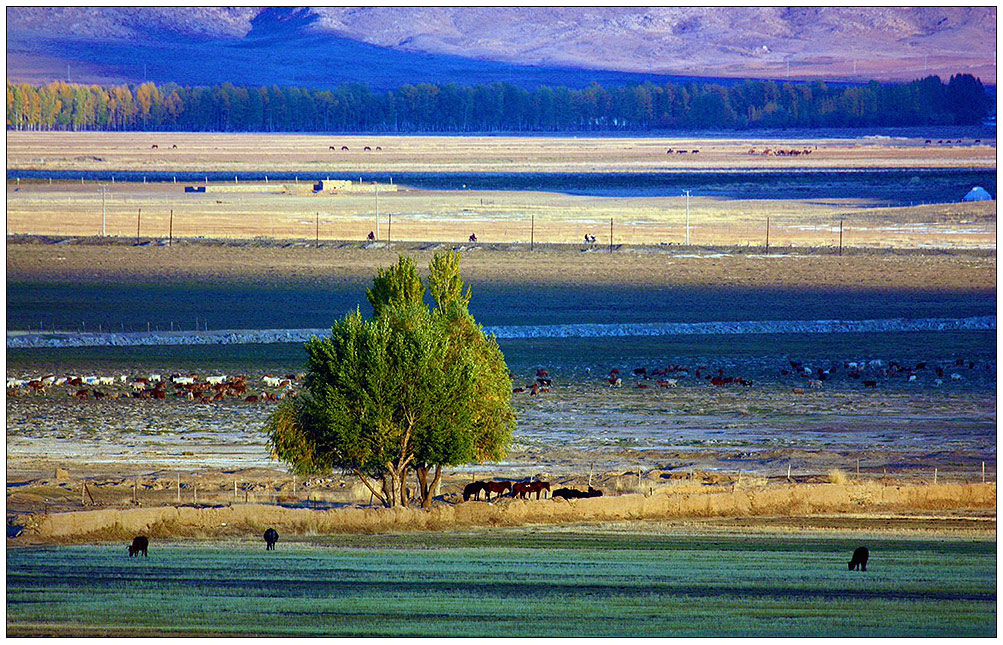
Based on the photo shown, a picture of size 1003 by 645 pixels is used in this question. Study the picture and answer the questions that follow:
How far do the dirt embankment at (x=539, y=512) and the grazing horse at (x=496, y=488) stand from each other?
68 centimetres

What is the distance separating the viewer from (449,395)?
27875mm

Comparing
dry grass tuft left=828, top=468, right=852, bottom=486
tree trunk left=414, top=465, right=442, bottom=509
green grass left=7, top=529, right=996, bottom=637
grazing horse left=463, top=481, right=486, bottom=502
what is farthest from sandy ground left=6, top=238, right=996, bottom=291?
green grass left=7, top=529, right=996, bottom=637

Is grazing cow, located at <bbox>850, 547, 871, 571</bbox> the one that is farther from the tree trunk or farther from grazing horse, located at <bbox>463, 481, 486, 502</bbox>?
the tree trunk

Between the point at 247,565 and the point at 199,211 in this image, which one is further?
the point at 199,211

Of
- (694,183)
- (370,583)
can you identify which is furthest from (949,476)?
(694,183)

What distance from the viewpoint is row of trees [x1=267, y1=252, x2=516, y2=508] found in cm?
2731

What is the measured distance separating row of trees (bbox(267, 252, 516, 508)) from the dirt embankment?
106 centimetres

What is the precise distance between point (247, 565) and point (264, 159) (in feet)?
419

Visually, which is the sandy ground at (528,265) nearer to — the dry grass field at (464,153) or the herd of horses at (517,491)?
the herd of horses at (517,491)

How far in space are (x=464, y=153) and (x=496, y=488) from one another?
5128 inches

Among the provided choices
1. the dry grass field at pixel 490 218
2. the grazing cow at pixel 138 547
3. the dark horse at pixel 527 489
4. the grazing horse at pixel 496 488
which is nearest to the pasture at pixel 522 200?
the dry grass field at pixel 490 218

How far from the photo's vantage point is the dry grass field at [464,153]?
132875 mm

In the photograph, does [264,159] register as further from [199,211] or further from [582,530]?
[582,530]

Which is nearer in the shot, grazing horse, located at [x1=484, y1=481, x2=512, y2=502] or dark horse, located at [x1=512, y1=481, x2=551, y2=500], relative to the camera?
grazing horse, located at [x1=484, y1=481, x2=512, y2=502]
